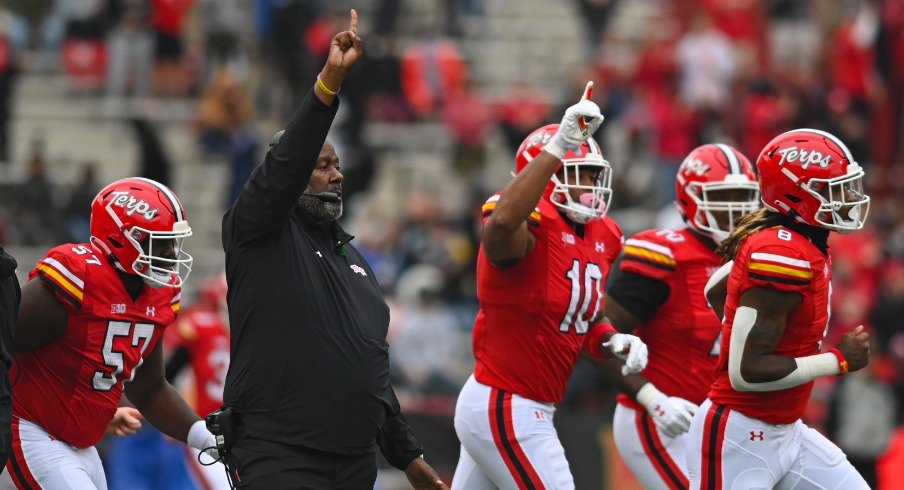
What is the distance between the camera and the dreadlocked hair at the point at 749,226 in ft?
20.0

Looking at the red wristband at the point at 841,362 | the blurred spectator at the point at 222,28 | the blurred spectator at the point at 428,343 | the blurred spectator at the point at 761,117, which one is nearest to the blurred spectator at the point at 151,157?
the blurred spectator at the point at 222,28

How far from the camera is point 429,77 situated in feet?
53.3

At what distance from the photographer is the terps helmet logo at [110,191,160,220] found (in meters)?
6.48

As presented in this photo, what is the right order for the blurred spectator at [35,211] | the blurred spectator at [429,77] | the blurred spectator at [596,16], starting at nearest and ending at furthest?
the blurred spectator at [35,211]
the blurred spectator at [429,77]
the blurred spectator at [596,16]

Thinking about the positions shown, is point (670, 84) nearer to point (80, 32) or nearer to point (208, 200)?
point (208, 200)

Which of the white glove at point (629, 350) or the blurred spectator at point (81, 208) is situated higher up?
the white glove at point (629, 350)

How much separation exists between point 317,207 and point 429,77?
10614 millimetres

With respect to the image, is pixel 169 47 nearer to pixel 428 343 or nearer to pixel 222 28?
pixel 222 28

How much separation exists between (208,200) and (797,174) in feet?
34.2

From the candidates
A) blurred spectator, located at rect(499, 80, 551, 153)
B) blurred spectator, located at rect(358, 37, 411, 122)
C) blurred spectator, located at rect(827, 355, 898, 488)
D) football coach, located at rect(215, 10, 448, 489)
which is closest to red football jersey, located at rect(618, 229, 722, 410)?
football coach, located at rect(215, 10, 448, 489)

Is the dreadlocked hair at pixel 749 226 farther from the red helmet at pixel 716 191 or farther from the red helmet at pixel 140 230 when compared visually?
the red helmet at pixel 140 230

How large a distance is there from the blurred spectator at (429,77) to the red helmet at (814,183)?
403 inches

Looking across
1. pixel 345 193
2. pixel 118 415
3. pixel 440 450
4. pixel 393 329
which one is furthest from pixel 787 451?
pixel 345 193

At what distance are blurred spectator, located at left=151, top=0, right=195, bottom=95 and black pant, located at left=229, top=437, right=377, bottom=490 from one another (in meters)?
10.6
